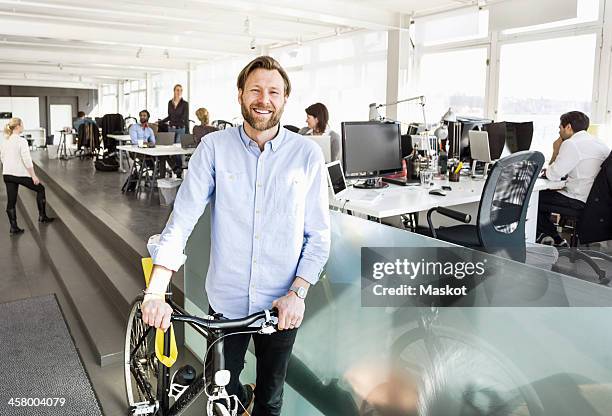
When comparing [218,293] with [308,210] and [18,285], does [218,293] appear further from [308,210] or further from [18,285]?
[18,285]

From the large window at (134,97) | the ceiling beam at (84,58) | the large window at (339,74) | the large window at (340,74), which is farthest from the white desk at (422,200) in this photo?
the large window at (134,97)

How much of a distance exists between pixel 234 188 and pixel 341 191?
6.88 feet

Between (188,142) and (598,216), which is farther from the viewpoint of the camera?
(188,142)

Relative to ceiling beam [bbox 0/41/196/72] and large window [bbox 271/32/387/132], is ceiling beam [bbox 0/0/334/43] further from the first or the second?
ceiling beam [bbox 0/41/196/72]

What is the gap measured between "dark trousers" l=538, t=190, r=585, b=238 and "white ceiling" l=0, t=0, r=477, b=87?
14.9 ft

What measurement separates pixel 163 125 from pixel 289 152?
9189mm

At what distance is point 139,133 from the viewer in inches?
366

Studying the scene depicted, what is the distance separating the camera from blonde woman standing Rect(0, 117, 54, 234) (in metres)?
6.39

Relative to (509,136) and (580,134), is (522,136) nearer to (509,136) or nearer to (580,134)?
(509,136)

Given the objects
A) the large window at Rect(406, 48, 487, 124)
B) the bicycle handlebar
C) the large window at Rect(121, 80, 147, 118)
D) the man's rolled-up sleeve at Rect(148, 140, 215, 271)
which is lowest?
the bicycle handlebar

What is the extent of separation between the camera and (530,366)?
4.31 feet

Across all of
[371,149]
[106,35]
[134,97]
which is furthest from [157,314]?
[134,97]

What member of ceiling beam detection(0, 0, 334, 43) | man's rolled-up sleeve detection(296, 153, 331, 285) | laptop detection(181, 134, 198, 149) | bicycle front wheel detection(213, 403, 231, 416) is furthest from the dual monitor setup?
ceiling beam detection(0, 0, 334, 43)

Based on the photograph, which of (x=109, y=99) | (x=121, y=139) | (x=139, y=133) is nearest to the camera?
(x=139, y=133)
